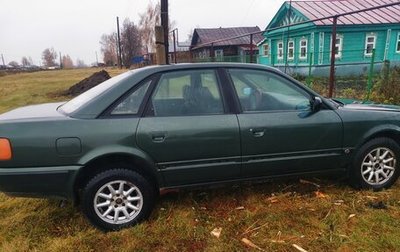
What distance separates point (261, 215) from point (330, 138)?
1.12 meters

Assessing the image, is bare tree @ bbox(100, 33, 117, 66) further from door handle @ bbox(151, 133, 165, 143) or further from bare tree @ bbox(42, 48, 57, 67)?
door handle @ bbox(151, 133, 165, 143)

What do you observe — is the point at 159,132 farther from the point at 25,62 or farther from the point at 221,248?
the point at 25,62

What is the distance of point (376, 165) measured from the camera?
13.2 ft

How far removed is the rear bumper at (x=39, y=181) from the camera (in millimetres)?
3045

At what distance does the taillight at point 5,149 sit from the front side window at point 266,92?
219cm

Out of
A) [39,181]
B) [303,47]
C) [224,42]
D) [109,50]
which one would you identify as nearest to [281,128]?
[39,181]

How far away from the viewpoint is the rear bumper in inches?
120

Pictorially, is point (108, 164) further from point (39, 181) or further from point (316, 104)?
point (316, 104)

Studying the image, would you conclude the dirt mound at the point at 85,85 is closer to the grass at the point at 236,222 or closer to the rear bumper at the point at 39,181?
the grass at the point at 236,222

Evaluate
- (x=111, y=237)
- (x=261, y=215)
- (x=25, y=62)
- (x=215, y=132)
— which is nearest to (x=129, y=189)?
(x=111, y=237)

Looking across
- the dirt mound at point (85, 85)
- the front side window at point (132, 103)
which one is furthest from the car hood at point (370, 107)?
the dirt mound at point (85, 85)

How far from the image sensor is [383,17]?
69.5ft

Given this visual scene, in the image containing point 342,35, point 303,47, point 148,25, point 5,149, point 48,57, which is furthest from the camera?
point 48,57

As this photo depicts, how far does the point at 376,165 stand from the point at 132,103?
9.33ft
